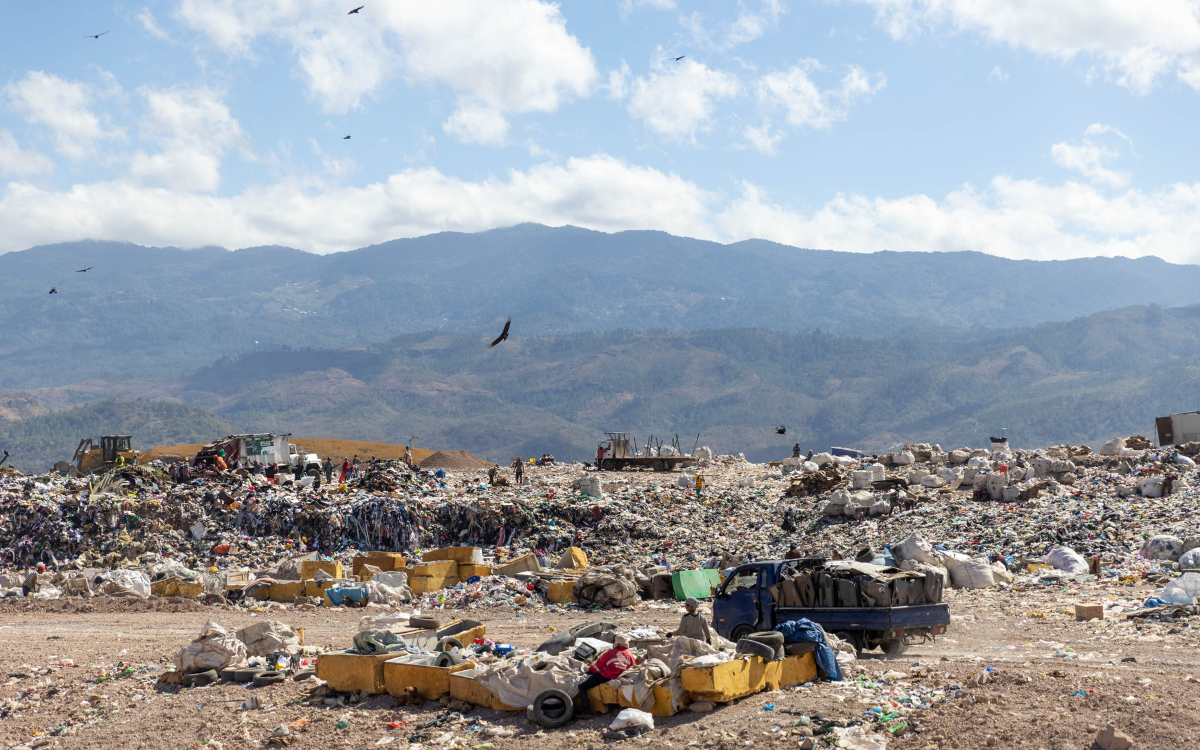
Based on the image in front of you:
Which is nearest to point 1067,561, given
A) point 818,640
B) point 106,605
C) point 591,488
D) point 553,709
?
point 818,640

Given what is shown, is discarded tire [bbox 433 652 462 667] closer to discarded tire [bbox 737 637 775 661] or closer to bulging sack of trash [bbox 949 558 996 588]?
discarded tire [bbox 737 637 775 661]

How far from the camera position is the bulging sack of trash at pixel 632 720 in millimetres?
7430

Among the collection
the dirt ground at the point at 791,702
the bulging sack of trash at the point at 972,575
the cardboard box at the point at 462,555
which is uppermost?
the cardboard box at the point at 462,555

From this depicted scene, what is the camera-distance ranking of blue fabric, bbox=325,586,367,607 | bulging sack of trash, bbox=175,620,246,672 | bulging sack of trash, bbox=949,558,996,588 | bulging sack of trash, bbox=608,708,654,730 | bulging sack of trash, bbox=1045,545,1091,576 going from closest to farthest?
bulging sack of trash, bbox=608,708,654,730
bulging sack of trash, bbox=175,620,246,672
bulging sack of trash, bbox=949,558,996,588
bulging sack of trash, bbox=1045,545,1091,576
blue fabric, bbox=325,586,367,607

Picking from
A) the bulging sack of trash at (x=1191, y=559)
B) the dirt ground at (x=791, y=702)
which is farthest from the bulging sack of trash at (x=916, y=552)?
the bulging sack of trash at (x=1191, y=559)

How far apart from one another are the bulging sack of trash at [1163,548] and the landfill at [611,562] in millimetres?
33

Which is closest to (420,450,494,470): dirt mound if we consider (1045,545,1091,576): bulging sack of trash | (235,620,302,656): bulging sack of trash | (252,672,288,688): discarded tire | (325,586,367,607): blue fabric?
(325,586,367,607): blue fabric

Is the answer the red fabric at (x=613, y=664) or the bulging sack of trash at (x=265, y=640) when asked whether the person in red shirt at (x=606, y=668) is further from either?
the bulging sack of trash at (x=265, y=640)

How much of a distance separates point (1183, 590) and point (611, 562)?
37.6ft

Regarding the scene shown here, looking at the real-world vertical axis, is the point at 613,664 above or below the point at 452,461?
below

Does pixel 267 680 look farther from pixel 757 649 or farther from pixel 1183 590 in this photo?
pixel 1183 590

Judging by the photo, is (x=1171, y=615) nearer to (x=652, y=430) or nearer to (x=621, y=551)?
(x=621, y=551)

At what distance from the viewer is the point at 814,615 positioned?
10.1 meters

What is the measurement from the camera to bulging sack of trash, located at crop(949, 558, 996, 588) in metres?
14.8
